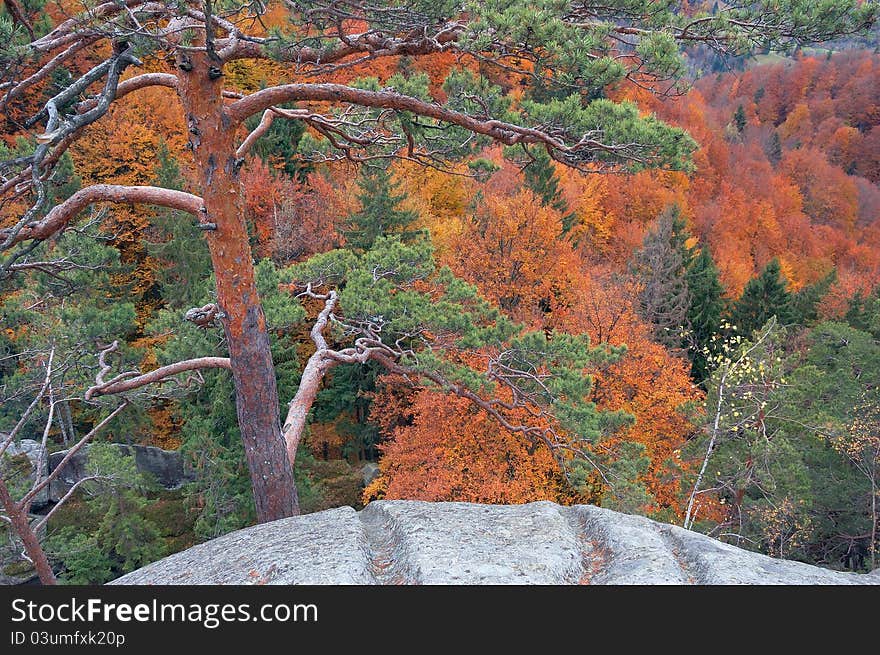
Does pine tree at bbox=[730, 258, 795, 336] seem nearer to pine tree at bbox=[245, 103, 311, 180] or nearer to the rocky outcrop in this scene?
pine tree at bbox=[245, 103, 311, 180]

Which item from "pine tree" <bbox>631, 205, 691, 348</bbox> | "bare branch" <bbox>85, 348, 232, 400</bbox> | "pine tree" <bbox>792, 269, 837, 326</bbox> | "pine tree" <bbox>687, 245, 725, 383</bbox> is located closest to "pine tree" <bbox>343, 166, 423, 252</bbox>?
"pine tree" <bbox>631, 205, 691, 348</bbox>

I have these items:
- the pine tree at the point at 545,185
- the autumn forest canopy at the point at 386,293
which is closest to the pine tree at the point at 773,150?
the autumn forest canopy at the point at 386,293

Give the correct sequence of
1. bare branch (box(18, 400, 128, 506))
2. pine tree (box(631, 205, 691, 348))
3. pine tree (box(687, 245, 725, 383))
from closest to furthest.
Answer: bare branch (box(18, 400, 128, 506)) → pine tree (box(631, 205, 691, 348)) → pine tree (box(687, 245, 725, 383))

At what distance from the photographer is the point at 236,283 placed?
551cm

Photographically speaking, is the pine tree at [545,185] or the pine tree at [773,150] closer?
the pine tree at [545,185]

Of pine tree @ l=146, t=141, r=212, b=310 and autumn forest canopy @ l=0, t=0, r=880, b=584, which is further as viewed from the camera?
pine tree @ l=146, t=141, r=212, b=310

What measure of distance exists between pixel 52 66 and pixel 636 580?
523cm

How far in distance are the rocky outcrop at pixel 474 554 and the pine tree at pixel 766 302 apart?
25395mm

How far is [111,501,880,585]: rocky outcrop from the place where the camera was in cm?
312

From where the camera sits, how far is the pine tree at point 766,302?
26438 mm

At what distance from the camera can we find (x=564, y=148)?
213 inches

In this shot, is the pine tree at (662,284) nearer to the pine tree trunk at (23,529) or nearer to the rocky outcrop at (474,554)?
the rocky outcrop at (474,554)

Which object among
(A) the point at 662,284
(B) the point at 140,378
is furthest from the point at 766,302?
(B) the point at 140,378

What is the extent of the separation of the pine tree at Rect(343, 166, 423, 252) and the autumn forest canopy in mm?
105
